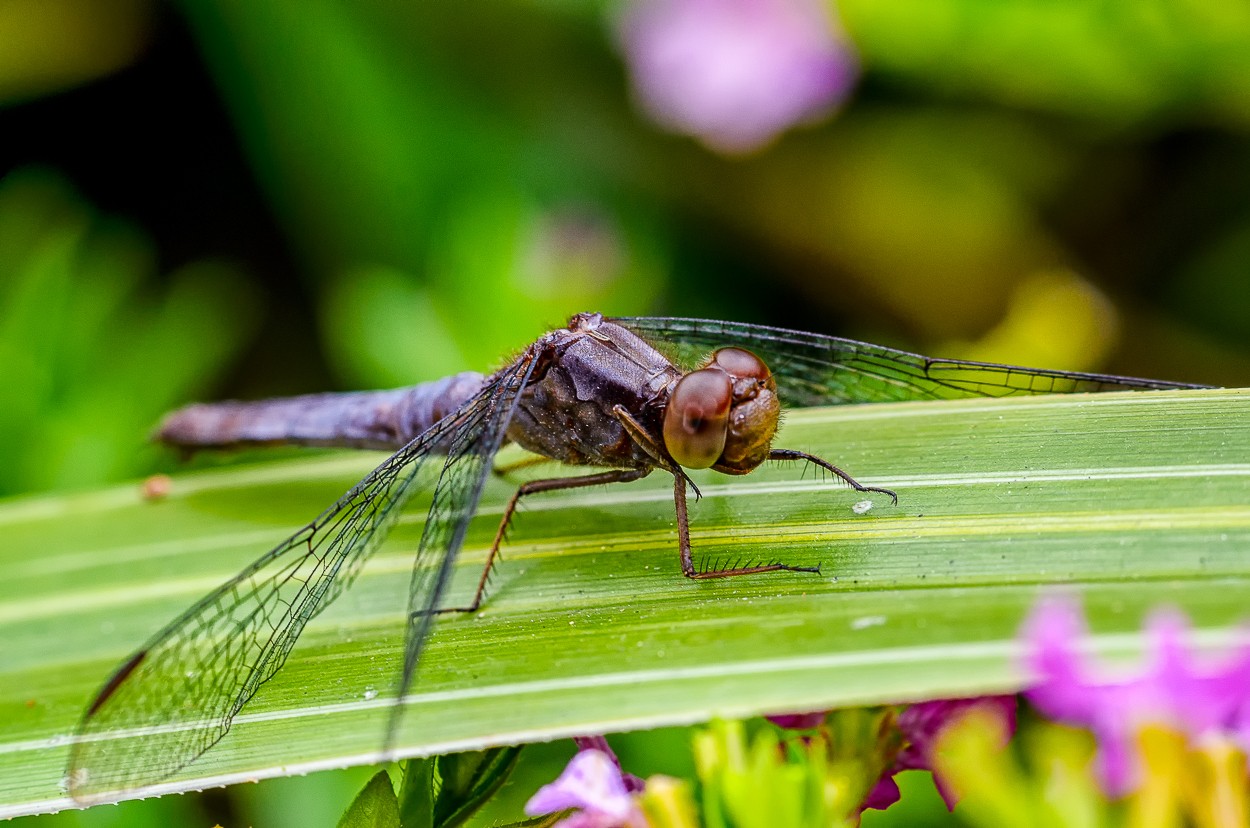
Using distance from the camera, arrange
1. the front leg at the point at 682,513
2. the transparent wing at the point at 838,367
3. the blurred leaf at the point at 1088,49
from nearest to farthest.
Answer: the front leg at the point at 682,513, the transparent wing at the point at 838,367, the blurred leaf at the point at 1088,49

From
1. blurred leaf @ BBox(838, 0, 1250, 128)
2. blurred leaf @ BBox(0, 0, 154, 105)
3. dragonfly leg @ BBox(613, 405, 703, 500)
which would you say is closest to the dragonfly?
dragonfly leg @ BBox(613, 405, 703, 500)

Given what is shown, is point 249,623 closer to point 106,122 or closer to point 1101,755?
point 1101,755

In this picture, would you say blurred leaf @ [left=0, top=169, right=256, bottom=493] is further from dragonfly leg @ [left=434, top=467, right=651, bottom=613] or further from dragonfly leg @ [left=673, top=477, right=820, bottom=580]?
dragonfly leg @ [left=673, top=477, right=820, bottom=580]

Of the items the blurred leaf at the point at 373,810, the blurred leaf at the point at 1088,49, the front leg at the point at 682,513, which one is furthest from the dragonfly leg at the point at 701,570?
the blurred leaf at the point at 1088,49

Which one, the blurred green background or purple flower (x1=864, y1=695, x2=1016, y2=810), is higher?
the blurred green background

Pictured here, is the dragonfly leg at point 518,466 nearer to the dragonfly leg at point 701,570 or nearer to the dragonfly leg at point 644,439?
the dragonfly leg at point 644,439

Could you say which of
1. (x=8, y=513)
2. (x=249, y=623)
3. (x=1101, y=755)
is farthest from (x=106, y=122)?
(x=1101, y=755)
